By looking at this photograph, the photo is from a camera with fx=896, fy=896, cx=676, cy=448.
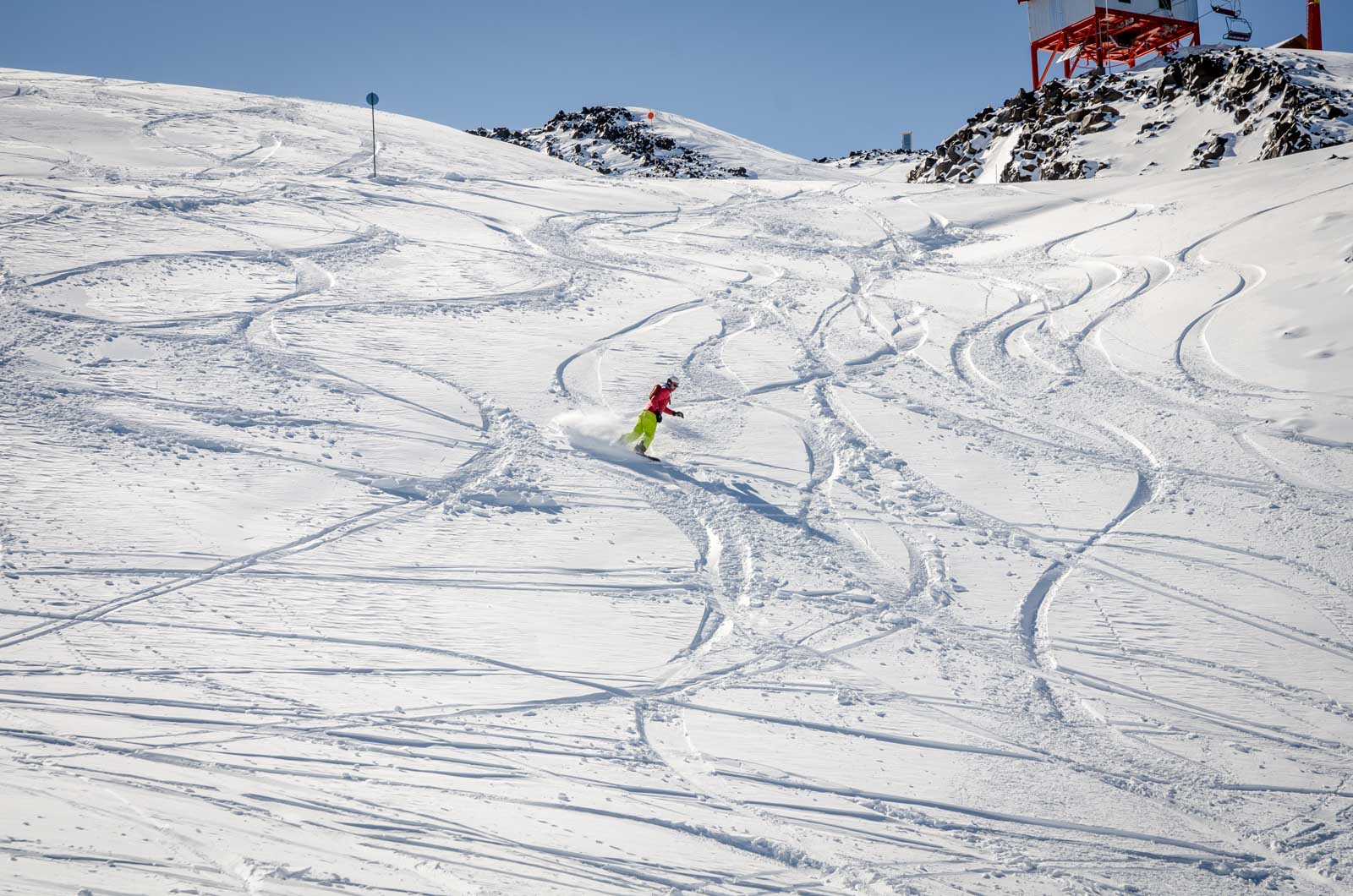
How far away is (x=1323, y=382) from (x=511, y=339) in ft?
34.8

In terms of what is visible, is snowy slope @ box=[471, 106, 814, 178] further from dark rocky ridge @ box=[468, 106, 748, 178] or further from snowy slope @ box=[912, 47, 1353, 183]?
snowy slope @ box=[912, 47, 1353, 183]

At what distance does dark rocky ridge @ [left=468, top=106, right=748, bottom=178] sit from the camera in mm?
32906

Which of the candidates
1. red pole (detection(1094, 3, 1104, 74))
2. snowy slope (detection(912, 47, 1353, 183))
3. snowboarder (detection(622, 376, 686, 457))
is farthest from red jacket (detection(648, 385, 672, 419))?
red pole (detection(1094, 3, 1104, 74))

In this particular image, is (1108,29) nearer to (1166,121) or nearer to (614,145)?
(1166,121)

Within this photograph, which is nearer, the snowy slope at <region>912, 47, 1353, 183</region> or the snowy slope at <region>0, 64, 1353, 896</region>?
the snowy slope at <region>0, 64, 1353, 896</region>

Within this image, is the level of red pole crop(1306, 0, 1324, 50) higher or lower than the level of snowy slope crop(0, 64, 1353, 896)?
higher

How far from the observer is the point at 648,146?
3534cm

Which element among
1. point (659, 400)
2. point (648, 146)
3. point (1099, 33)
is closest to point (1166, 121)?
point (1099, 33)

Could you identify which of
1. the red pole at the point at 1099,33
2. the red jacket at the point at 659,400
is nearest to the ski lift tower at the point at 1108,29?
the red pole at the point at 1099,33

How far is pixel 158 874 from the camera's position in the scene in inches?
165

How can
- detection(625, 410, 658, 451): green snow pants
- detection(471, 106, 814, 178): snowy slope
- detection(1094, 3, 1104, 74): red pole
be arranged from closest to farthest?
detection(625, 410, 658, 451): green snow pants < detection(1094, 3, 1104, 74): red pole < detection(471, 106, 814, 178): snowy slope

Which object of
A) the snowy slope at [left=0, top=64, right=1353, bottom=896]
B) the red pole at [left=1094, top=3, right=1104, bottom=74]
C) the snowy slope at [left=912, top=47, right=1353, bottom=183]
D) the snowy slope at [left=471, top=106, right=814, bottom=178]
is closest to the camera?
the snowy slope at [left=0, top=64, right=1353, bottom=896]

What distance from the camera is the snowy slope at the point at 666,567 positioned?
480 cm

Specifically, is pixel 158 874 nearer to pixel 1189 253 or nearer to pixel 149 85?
pixel 1189 253
